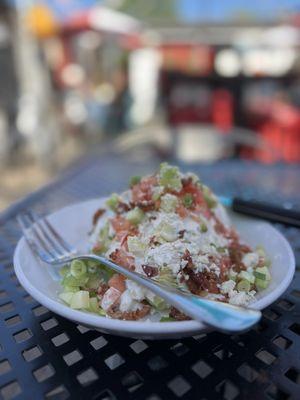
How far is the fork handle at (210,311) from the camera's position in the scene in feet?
1.71

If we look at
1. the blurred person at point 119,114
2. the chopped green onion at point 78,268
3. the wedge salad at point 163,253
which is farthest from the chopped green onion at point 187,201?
the blurred person at point 119,114

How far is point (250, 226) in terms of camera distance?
0.97 m

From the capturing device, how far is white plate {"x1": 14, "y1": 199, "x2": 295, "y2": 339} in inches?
21.3

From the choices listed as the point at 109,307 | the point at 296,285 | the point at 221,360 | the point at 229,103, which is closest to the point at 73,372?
the point at 109,307

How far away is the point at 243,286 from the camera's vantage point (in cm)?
69

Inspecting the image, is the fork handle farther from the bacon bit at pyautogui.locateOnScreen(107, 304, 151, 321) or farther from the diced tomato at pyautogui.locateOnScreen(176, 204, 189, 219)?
the diced tomato at pyautogui.locateOnScreen(176, 204, 189, 219)

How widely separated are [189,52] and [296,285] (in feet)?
26.2

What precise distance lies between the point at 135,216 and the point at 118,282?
0.57ft

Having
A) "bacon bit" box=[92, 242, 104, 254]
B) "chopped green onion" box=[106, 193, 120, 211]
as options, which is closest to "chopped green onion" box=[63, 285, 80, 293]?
"bacon bit" box=[92, 242, 104, 254]

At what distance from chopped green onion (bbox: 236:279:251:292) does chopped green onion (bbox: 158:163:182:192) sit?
0.26 metres

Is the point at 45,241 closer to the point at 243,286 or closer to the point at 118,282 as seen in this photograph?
the point at 118,282

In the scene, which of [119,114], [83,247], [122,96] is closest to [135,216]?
[83,247]

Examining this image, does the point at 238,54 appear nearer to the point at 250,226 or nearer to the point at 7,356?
the point at 250,226

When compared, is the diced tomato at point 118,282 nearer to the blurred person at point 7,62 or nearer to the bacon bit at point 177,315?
the bacon bit at point 177,315
